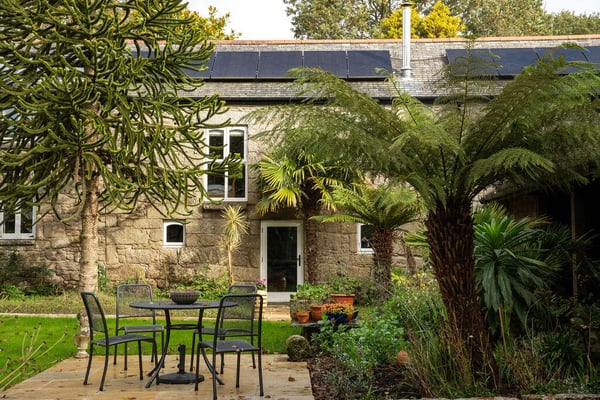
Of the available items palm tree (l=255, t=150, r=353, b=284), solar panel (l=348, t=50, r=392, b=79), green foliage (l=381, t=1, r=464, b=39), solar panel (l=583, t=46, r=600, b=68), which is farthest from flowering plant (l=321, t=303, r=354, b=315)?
green foliage (l=381, t=1, r=464, b=39)

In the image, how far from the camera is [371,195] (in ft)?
40.9

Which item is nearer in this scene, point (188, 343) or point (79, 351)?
point (79, 351)

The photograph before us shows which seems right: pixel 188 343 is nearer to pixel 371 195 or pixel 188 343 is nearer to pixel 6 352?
pixel 6 352

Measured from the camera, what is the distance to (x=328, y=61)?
58.0 ft

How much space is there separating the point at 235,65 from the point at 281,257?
16.5 feet

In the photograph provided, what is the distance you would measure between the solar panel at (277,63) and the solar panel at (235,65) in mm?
183

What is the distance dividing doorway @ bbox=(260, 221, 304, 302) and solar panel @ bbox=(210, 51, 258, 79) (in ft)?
12.2

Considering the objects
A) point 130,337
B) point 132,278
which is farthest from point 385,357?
point 132,278

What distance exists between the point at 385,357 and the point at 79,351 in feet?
13.7

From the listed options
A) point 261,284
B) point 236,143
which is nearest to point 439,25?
point 236,143

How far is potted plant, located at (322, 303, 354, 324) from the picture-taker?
30.0 feet

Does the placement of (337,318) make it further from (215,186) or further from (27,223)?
(27,223)

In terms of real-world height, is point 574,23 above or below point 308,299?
above

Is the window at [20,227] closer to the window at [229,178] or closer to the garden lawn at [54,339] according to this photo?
the garden lawn at [54,339]
